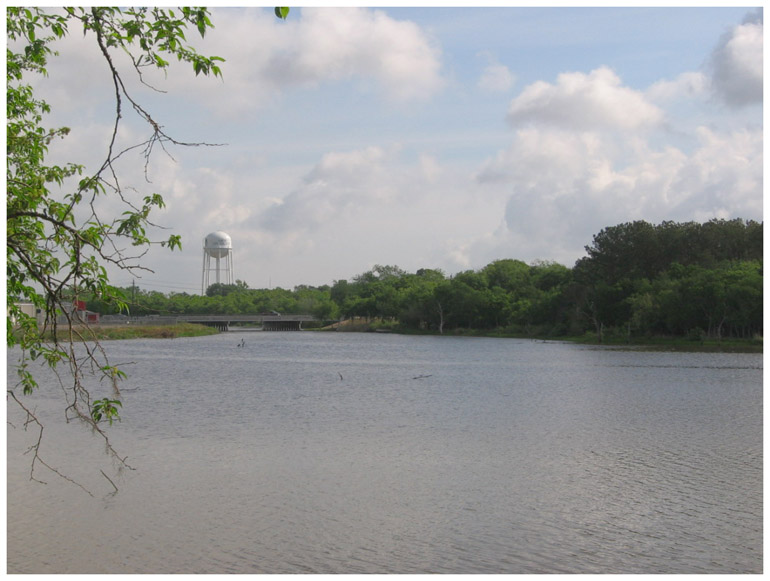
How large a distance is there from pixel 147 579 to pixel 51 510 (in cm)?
364

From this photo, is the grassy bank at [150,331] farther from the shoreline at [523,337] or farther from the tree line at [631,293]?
the tree line at [631,293]

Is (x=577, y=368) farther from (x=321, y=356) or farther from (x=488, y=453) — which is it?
(x=488, y=453)

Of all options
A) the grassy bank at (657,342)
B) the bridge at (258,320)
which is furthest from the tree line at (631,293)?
the bridge at (258,320)

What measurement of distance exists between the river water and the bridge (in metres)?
104

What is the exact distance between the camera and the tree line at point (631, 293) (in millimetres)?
62219

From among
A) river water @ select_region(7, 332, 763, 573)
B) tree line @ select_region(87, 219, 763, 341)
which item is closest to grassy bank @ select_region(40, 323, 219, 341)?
tree line @ select_region(87, 219, 763, 341)

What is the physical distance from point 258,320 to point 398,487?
13364cm

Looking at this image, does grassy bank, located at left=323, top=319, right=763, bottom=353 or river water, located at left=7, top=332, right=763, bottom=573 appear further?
grassy bank, located at left=323, top=319, right=763, bottom=353

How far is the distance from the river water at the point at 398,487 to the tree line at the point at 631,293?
15478 millimetres

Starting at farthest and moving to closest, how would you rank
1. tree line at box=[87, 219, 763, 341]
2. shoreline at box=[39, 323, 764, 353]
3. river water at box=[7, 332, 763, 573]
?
tree line at box=[87, 219, 763, 341]
shoreline at box=[39, 323, 764, 353]
river water at box=[7, 332, 763, 573]

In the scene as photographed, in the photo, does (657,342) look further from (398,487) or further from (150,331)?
(150,331)

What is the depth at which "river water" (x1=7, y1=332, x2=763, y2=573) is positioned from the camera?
10781mm

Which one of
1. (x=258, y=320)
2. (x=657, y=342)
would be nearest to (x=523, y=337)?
(x=657, y=342)

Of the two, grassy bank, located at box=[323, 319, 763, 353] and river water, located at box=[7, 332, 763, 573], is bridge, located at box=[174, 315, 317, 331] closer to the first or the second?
grassy bank, located at box=[323, 319, 763, 353]
